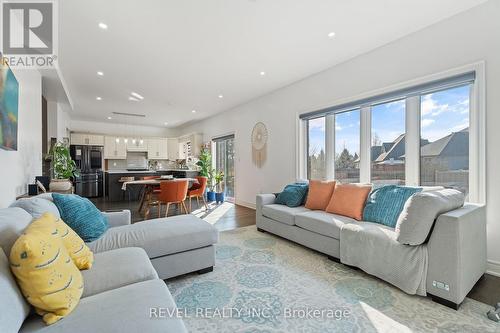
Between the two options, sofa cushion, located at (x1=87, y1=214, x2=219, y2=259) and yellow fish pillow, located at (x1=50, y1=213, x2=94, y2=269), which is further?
sofa cushion, located at (x1=87, y1=214, x2=219, y2=259)

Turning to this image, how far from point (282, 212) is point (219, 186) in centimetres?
406

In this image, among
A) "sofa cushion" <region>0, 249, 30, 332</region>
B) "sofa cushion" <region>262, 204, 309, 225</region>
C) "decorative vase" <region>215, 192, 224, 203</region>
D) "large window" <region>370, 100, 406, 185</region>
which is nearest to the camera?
"sofa cushion" <region>0, 249, 30, 332</region>

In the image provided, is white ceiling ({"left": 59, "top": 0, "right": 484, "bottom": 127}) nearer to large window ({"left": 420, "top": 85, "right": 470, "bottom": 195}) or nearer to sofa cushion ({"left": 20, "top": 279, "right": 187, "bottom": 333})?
large window ({"left": 420, "top": 85, "right": 470, "bottom": 195})

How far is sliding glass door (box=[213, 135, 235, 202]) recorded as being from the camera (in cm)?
676

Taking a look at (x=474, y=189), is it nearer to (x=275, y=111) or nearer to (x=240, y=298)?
(x=240, y=298)

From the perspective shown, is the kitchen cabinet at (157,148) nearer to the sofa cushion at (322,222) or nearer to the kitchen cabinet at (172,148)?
the kitchen cabinet at (172,148)

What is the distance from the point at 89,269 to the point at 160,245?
642 mm

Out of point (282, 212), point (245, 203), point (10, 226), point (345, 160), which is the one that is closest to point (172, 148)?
point (245, 203)

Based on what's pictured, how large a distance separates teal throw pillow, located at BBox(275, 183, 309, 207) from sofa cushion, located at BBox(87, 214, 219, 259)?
4.97 feet

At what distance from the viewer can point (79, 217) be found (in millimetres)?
2010

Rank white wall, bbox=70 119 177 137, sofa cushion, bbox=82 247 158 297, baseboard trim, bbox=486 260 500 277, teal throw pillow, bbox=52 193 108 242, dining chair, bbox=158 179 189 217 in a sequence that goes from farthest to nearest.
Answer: white wall, bbox=70 119 177 137 → dining chair, bbox=158 179 189 217 → baseboard trim, bbox=486 260 500 277 → teal throw pillow, bbox=52 193 108 242 → sofa cushion, bbox=82 247 158 297

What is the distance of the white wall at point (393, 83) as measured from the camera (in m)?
2.27

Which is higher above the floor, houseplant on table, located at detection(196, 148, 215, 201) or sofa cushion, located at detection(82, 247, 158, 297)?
houseplant on table, located at detection(196, 148, 215, 201)

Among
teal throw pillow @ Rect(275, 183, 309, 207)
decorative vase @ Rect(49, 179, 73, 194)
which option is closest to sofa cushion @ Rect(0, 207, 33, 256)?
decorative vase @ Rect(49, 179, 73, 194)
